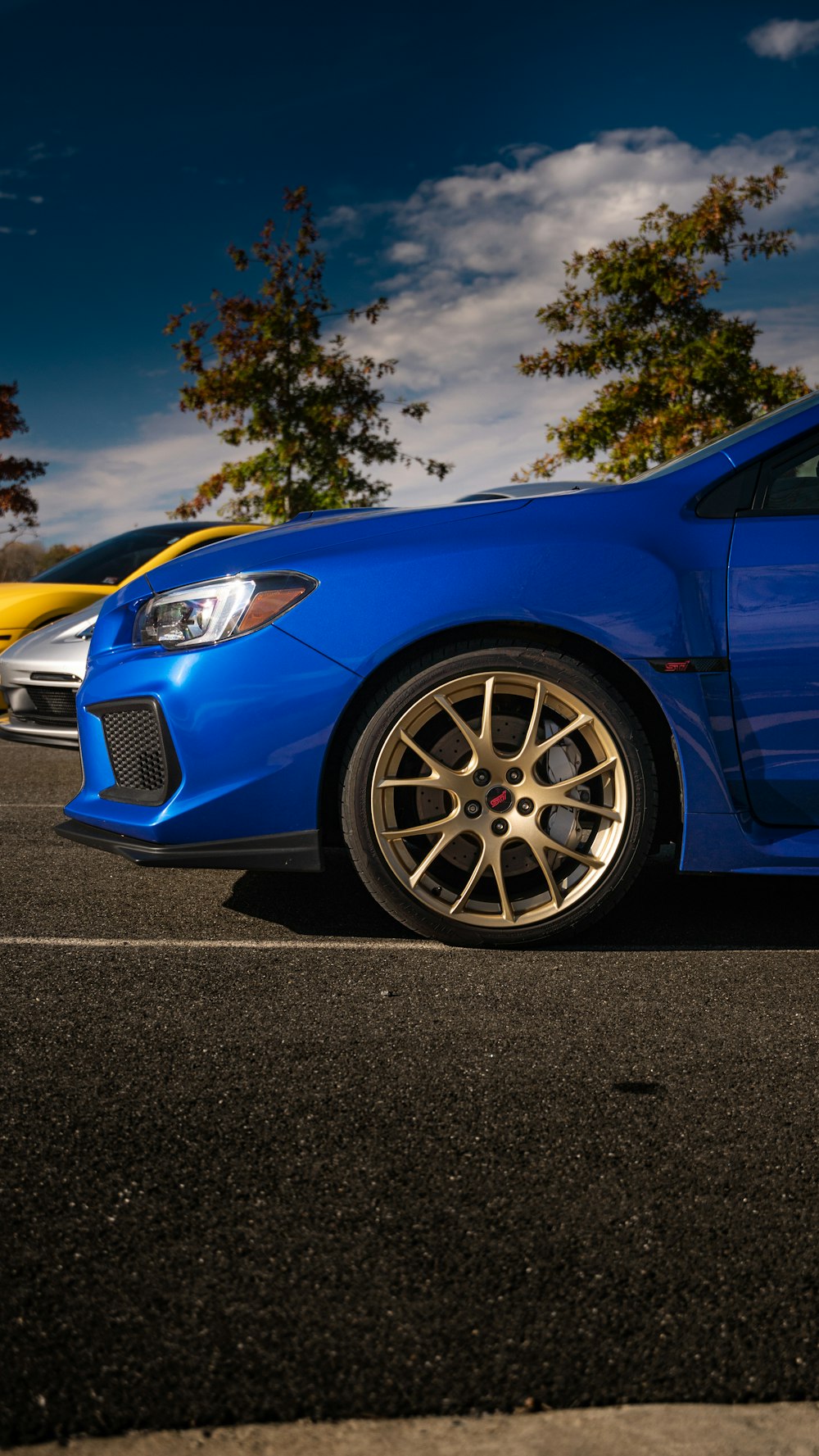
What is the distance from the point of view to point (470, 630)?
9.85ft

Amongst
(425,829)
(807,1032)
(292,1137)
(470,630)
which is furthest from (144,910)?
(807,1032)

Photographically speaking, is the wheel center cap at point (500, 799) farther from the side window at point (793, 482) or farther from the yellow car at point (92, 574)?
the yellow car at point (92, 574)

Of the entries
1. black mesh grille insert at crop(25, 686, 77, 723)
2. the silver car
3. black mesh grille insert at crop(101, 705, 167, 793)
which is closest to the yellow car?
the silver car

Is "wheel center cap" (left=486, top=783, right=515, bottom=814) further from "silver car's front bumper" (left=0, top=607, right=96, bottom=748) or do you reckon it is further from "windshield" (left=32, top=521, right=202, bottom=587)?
"windshield" (left=32, top=521, right=202, bottom=587)

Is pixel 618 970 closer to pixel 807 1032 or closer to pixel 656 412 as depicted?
pixel 807 1032

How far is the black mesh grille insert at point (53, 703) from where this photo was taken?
5.73 m

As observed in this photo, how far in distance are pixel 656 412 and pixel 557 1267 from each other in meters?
16.3

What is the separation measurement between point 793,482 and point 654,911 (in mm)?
1385

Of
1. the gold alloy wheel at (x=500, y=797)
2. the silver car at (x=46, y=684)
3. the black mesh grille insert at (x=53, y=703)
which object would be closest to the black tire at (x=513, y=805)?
the gold alloy wheel at (x=500, y=797)

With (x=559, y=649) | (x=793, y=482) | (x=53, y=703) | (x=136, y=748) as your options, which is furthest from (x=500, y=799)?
(x=53, y=703)

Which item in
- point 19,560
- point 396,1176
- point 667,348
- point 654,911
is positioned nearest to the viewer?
point 396,1176

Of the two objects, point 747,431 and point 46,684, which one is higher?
point 747,431

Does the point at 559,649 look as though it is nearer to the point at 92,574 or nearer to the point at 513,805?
the point at 513,805

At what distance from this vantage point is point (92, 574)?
744 cm
